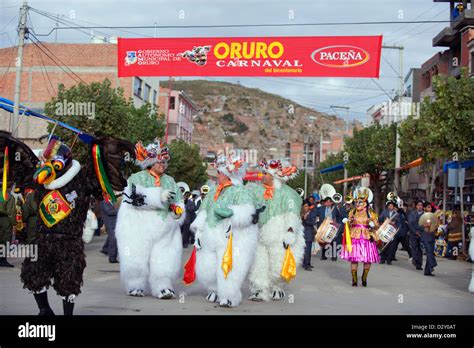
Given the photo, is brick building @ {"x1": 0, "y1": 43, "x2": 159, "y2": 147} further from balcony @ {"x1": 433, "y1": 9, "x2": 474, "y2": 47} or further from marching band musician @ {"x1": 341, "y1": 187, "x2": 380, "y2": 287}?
marching band musician @ {"x1": 341, "y1": 187, "x2": 380, "y2": 287}

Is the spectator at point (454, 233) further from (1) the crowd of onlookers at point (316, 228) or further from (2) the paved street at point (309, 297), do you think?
(2) the paved street at point (309, 297)

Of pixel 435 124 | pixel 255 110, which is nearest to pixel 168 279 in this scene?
pixel 435 124

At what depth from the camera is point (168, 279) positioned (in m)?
9.76

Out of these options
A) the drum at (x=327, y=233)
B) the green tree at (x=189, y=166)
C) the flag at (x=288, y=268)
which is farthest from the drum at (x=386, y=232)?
the green tree at (x=189, y=166)

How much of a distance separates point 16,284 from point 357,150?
37.1 meters

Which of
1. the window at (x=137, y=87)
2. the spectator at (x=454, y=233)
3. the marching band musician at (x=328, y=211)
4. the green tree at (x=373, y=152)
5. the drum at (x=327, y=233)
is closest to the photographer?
the drum at (x=327, y=233)

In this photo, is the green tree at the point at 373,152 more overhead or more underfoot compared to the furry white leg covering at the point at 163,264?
more overhead

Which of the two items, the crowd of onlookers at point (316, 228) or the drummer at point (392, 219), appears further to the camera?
the drummer at point (392, 219)

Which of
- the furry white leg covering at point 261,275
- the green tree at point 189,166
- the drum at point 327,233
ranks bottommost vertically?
the furry white leg covering at point 261,275

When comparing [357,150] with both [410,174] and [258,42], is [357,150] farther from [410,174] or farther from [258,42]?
[258,42]

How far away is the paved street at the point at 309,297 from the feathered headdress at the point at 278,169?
6.39ft

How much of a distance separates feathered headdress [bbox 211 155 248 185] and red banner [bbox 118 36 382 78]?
597cm

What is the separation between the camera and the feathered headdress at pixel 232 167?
1023cm

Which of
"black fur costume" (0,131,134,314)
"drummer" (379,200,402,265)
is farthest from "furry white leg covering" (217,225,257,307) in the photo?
"drummer" (379,200,402,265)
